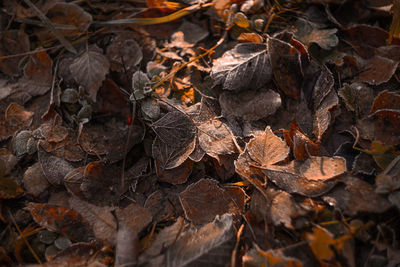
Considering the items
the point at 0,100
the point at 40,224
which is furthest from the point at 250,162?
the point at 0,100

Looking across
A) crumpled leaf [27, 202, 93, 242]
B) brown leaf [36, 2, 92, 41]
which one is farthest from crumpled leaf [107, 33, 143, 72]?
crumpled leaf [27, 202, 93, 242]

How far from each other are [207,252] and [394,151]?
58 centimetres

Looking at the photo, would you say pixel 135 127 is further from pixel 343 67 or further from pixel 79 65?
pixel 343 67

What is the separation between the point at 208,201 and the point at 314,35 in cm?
66

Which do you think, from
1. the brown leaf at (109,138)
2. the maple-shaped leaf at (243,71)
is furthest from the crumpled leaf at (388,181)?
the brown leaf at (109,138)

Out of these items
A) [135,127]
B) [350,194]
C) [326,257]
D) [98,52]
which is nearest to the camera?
[326,257]

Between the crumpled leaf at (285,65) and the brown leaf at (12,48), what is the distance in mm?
866

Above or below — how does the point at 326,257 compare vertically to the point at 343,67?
below

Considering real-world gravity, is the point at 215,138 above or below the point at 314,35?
below

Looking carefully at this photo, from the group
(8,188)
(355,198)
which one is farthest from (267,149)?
(8,188)

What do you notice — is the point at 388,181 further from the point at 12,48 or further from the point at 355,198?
the point at 12,48

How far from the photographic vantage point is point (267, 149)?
911 millimetres

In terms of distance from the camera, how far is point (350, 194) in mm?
801

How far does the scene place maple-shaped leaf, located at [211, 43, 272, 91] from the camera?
100cm
